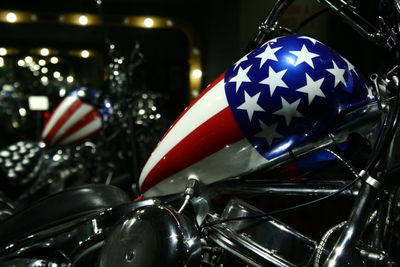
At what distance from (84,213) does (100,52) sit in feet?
19.2

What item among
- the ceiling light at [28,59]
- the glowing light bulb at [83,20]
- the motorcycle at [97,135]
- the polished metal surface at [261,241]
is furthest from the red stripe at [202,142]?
the ceiling light at [28,59]

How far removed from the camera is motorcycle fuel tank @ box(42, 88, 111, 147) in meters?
2.88

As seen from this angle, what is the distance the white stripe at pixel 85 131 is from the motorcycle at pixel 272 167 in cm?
209

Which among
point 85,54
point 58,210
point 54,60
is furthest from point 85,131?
point 54,60

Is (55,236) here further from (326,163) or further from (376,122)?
(376,122)

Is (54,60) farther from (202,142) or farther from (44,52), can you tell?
(202,142)

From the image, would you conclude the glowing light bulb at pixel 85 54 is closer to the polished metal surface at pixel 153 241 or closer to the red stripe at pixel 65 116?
the red stripe at pixel 65 116

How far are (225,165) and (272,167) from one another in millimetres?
92

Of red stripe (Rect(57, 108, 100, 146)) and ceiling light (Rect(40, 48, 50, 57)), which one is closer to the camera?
red stripe (Rect(57, 108, 100, 146))

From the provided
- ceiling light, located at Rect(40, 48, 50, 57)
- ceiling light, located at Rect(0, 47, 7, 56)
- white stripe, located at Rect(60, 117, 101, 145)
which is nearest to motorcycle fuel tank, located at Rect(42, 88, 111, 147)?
white stripe, located at Rect(60, 117, 101, 145)

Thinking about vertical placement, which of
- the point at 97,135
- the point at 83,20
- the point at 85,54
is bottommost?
the point at 97,135

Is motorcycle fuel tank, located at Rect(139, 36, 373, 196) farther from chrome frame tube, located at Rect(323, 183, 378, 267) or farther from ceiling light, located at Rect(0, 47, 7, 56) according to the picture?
ceiling light, located at Rect(0, 47, 7, 56)

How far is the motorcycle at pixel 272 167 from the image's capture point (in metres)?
0.65

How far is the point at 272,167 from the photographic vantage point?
76 cm
